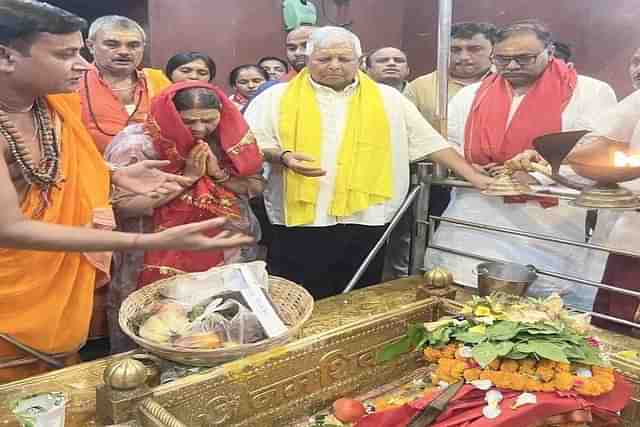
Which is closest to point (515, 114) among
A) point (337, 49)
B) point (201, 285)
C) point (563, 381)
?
point (337, 49)

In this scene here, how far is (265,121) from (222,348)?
1.03 m

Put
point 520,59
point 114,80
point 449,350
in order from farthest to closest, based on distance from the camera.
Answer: point 114,80
point 520,59
point 449,350

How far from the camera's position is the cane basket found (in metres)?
1.17

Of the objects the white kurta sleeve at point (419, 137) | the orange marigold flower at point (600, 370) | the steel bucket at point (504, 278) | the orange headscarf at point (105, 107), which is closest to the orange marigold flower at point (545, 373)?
the orange marigold flower at point (600, 370)

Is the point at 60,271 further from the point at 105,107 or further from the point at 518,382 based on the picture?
the point at 518,382

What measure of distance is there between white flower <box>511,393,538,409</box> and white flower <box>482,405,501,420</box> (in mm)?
31

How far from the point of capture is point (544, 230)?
6.36 feet

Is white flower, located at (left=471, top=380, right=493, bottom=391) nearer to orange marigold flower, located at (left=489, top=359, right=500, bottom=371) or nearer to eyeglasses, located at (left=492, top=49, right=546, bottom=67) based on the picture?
orange marigold flower, located at (left=489, top=359, right=500, bottom=371)

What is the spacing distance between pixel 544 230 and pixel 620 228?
0.27 m

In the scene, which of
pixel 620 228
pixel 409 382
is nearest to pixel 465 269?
pixel 620 228

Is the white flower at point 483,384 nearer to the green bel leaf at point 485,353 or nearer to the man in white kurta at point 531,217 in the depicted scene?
the green bel leaf at point 485,353

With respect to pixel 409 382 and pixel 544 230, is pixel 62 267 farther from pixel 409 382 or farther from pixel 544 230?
pixel 544 230

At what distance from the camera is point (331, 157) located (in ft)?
6.68

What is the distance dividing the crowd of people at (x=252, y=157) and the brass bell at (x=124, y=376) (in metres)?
0.31
